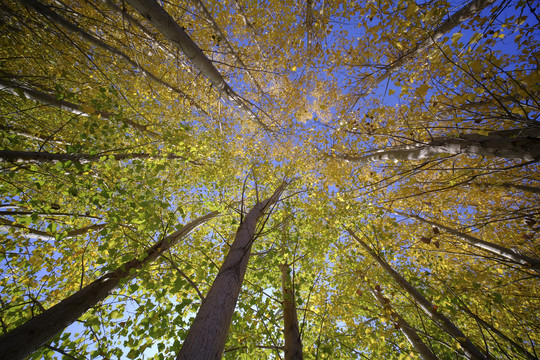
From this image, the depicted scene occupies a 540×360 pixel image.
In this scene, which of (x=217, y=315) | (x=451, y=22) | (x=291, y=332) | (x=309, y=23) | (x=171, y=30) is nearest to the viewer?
(x=217, y=315)

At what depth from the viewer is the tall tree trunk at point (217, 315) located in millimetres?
1521

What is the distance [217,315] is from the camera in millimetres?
1765

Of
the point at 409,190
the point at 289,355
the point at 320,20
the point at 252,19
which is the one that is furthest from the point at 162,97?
the point at 409,190

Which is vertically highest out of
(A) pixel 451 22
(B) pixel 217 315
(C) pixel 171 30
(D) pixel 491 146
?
(A) pixel 451 22

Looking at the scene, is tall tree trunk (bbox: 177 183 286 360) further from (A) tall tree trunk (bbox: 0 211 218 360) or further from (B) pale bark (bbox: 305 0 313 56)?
(B) pale bark (bbox: 305 0 313 56)

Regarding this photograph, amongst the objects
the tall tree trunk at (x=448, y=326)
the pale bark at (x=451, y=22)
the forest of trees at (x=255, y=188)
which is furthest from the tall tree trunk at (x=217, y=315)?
the pale bark at (x=451, y=22)

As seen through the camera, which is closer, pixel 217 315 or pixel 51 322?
pixel 217 315

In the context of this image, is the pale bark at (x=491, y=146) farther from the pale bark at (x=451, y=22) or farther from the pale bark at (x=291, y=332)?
the pale bark at (x=291, y=332)

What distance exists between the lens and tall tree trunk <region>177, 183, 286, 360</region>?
152 centimetres

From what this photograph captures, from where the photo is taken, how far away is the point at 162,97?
22.1ft

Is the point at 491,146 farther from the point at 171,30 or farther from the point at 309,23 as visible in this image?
the point at 309,23

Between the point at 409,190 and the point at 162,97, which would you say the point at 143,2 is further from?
the point at 409,190

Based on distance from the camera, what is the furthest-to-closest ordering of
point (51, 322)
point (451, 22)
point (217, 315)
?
point (451, 22) → point (51, 322) → point (217, 315)

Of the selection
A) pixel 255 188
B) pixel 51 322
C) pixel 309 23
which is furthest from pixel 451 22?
Result: pixel 51 322
